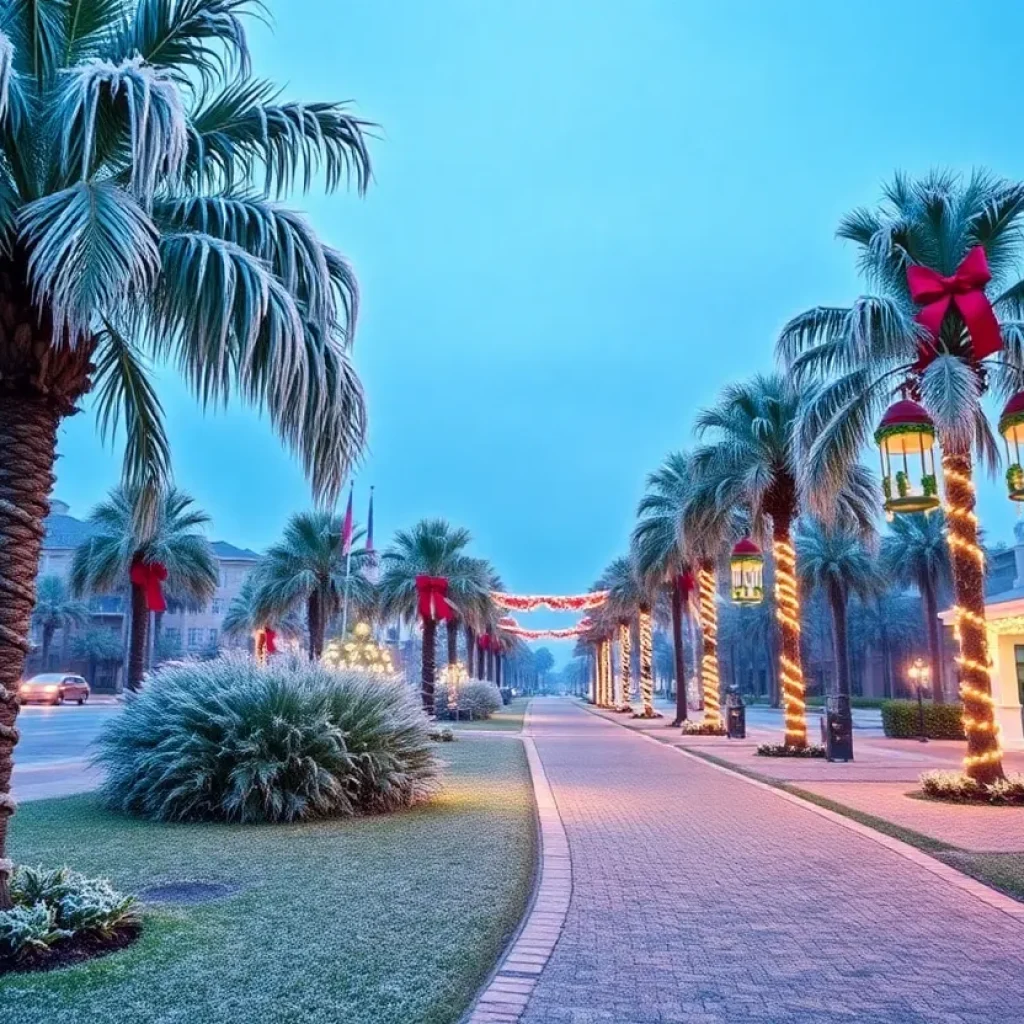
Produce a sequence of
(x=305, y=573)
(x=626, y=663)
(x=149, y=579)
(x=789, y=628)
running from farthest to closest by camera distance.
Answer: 1. (x=626, y=663)
2. (x=305, y=573)
3. (x=149, y=579)
4. (x=789, y=628)

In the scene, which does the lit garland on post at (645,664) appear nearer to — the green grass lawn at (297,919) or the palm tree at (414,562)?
the palm tree at (414,562)

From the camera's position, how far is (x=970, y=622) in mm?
12672

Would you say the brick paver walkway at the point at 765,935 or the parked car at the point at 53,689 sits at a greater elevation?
the parked car at the point at 53,689

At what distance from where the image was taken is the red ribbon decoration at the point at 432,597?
2836cm

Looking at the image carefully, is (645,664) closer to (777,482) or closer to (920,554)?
(920,554)

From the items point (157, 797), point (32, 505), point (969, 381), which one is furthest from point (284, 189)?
point (969, 381)

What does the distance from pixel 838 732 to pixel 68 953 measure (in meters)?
16.6

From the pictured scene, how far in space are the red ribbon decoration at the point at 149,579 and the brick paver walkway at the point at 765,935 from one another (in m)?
17.7

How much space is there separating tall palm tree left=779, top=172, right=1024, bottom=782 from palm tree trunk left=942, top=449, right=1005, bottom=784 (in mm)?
15

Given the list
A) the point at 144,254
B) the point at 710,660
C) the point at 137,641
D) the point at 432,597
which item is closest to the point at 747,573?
the point at 710,660

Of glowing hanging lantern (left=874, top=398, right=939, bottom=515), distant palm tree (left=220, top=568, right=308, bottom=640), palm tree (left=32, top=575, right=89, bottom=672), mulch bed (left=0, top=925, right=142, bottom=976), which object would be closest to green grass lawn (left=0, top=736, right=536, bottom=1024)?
mulch bed (left=0, top=925, right=142, bottom=976)

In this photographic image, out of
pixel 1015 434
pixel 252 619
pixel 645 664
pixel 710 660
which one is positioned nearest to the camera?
pixel 1015 434

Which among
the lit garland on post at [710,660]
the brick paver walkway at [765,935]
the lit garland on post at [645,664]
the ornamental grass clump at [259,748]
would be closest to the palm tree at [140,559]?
the ornamental grass clump at [259,748]

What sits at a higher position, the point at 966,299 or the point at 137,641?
the point at 966,299
